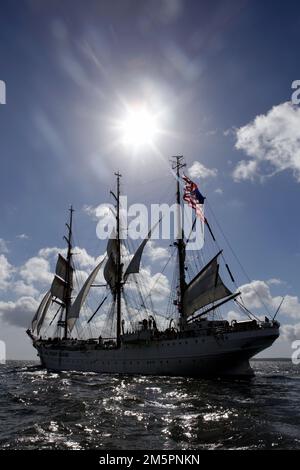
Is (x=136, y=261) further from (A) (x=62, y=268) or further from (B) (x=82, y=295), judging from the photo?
(A) (x=62, y=268)

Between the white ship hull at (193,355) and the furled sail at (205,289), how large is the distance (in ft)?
17.1

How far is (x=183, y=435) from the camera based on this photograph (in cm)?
1440

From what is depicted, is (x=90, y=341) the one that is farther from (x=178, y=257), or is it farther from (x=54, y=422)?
(x=54, y=422)

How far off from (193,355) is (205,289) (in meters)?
7.94

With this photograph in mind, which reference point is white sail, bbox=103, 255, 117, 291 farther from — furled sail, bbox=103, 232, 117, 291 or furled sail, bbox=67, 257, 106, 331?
furled sail, bbox=67, 257, 106, 331

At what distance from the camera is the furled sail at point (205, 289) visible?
44.4 metres

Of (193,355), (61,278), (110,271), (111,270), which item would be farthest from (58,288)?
(193,355)

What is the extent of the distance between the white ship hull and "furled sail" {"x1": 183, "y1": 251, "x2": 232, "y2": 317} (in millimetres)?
5205

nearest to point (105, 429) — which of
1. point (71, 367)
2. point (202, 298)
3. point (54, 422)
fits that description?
point (54, 422)

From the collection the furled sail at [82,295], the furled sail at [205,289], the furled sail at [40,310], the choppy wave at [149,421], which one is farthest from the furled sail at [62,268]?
the choppy wave at [149,421]

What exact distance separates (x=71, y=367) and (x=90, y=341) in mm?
5054

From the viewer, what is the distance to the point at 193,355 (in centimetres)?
4138

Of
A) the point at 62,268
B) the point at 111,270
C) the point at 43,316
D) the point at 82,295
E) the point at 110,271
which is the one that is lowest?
the point at 43,316
